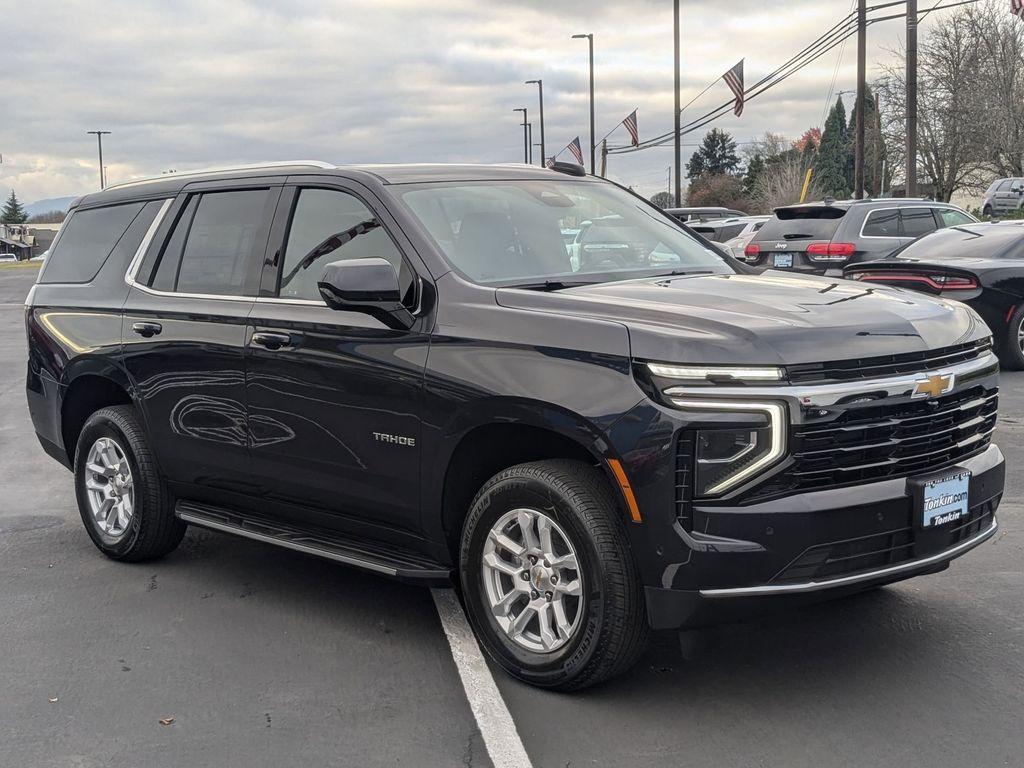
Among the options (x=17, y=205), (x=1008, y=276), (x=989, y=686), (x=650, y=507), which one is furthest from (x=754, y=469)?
(x=17, y=205)

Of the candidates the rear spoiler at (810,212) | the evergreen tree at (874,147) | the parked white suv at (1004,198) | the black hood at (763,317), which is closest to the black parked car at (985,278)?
the rear spoiler at (810,212)

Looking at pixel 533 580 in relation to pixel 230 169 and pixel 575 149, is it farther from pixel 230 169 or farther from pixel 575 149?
pixel 575 149

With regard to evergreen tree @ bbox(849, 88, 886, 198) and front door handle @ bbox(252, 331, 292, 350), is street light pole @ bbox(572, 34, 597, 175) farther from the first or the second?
front door handle @ bbox(252, 331, 292, 350)

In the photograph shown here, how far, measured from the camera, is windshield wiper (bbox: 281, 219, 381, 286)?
493 centimetres

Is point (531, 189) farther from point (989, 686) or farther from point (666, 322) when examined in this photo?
point (989, 686)

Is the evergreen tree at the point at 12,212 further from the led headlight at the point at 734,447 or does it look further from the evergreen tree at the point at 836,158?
the led headlight at the point at 734,447

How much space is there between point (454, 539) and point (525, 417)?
0.74 meters

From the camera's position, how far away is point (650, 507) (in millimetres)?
3688

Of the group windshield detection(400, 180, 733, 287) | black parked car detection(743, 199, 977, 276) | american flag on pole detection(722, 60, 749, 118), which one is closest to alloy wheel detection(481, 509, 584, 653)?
windshield detection(400, 180, 733, 287)

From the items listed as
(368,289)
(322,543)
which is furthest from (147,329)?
(368,289)

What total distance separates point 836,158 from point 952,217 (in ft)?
291

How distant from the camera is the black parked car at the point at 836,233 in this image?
1520cm

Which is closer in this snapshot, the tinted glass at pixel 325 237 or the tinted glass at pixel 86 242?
the tinted glass at pixel 325 237

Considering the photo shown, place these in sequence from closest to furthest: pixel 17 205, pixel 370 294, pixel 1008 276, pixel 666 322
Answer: pixel 666 322
pixel 370 294
pixel 1008 276
pixel 17 205
